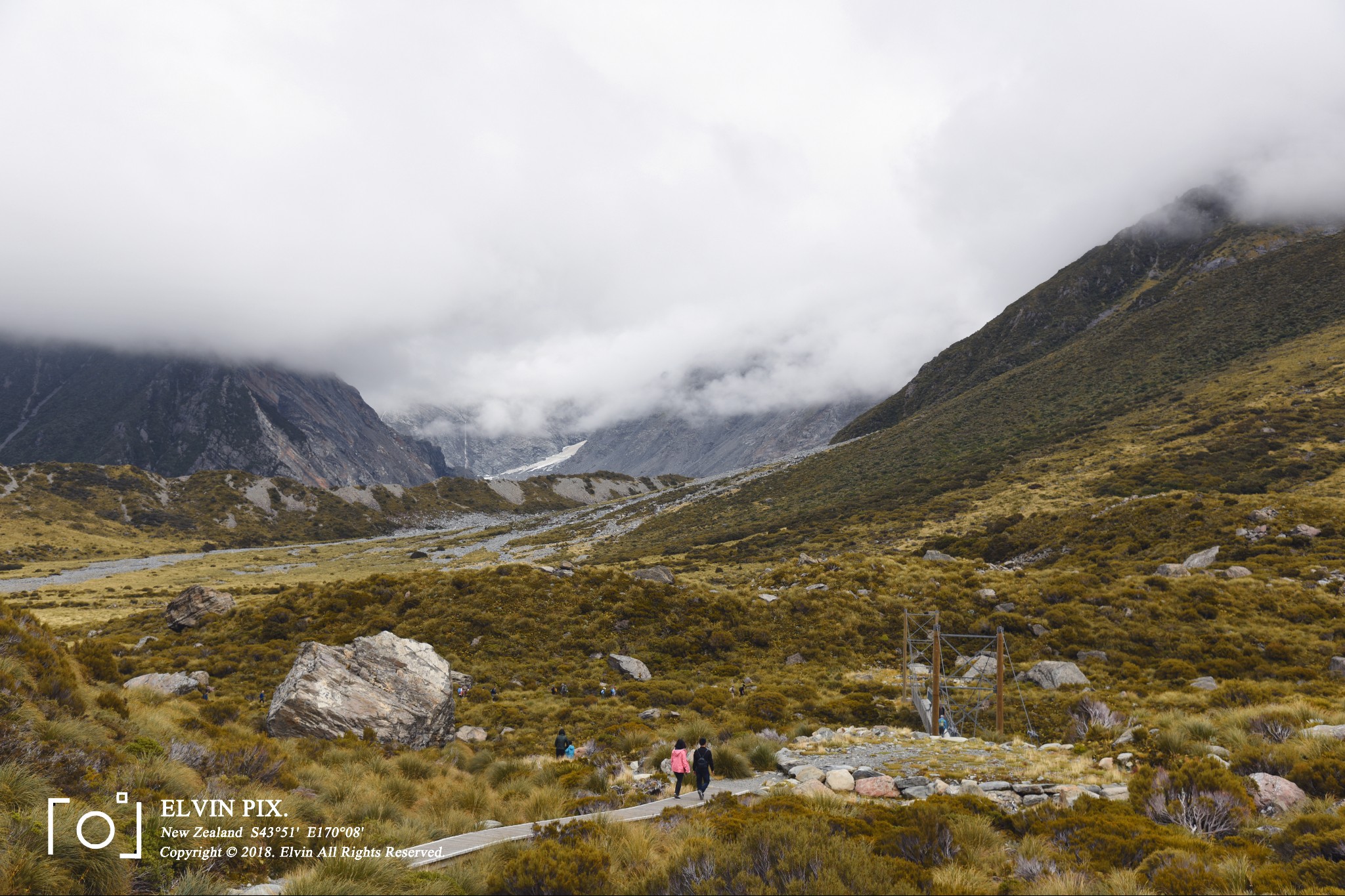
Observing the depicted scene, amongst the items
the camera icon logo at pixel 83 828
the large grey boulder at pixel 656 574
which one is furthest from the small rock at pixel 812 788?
the large grey boulder at pixel 656 574

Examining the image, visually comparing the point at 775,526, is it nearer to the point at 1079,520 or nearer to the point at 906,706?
the point at 1079,520

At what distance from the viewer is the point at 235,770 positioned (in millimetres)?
10734

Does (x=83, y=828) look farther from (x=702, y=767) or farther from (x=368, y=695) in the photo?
(x=368, y=695)

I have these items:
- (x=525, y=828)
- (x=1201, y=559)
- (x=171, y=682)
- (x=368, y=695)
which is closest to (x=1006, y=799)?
(x=525, y=828)

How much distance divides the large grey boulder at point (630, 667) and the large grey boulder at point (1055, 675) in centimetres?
1659

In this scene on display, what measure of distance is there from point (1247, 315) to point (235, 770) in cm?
15059

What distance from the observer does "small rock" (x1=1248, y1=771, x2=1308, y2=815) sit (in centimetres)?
896

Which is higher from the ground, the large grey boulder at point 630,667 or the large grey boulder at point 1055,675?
the large grey boulder at point 630,667

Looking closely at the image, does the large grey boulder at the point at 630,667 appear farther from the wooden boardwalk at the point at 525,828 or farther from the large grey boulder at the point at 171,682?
the large grey boulder at the point at 171,682

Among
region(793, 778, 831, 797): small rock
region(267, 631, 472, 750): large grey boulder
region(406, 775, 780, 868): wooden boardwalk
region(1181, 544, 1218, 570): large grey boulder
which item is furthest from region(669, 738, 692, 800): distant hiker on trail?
region(1181, 544, 1218, 570): large grey boulder

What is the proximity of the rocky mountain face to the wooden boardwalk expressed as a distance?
550ft

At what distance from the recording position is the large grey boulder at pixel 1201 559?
108 ft

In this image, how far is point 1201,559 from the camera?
33.5m

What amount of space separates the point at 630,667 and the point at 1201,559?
115ft
